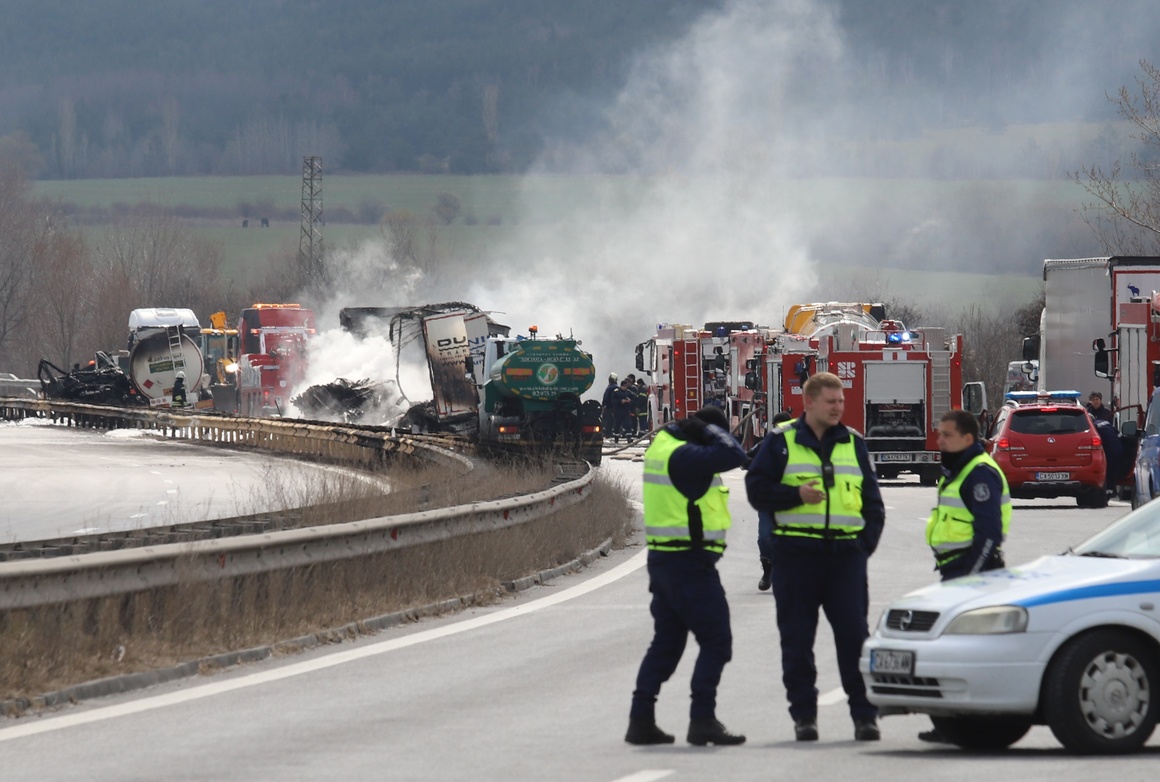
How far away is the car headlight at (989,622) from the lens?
8.95m

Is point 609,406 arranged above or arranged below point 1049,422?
above

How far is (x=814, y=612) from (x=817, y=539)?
0.36m

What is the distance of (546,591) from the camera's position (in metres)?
17.4

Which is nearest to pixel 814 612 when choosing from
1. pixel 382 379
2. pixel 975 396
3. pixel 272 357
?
pixel 975 396

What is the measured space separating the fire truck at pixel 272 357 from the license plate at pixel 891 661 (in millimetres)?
49715

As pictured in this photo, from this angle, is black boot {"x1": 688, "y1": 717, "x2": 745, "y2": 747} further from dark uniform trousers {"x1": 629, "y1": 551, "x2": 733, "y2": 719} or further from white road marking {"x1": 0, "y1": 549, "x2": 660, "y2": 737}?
white road marking {"x1": 0, "y1": 549, "x2": 660, "y2": 737}

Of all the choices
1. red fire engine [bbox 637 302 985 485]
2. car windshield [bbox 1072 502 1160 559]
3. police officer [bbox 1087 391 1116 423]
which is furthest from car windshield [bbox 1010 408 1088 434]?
car windshield [bbox 1072 502 1160 559]

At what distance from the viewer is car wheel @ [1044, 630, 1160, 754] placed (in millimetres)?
8875

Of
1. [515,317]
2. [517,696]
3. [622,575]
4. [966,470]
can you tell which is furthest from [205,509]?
[515,317]

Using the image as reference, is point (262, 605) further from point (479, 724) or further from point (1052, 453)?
point (1052, 453)

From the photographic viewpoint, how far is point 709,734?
9.30m

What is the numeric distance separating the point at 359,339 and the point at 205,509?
28.5 meters

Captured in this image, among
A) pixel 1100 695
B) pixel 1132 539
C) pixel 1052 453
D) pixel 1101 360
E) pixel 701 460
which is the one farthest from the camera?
pixel 1052 453

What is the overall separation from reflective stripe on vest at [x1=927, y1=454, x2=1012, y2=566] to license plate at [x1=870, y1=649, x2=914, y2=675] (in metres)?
1.26
